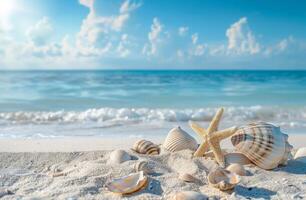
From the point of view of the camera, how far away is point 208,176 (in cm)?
305

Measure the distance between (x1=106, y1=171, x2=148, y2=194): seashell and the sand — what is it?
0.15ft

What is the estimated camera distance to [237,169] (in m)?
3.29

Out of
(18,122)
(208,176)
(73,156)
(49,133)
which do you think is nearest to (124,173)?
(208,176)

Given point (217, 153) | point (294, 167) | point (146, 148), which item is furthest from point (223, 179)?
point (146, 148)

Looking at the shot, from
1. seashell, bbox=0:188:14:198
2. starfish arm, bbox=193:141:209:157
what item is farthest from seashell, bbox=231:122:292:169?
seashell, bbox=0:188:14:198

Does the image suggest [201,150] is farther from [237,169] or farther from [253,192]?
[253,192]

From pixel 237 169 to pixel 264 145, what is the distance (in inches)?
14.3

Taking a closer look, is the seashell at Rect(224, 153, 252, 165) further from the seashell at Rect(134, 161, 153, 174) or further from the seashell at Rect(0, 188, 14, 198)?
the seashell at Rect(0, 188, 14, 198)

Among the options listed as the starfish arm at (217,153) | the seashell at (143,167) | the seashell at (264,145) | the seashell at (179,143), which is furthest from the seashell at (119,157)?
the seashell at (264,145)

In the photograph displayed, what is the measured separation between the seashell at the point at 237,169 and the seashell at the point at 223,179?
0.20 metres

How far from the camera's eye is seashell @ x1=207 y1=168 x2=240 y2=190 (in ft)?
9.48

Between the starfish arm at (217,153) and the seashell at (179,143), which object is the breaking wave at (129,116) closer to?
the seashell at (179,143)

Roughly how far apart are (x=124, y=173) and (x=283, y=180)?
1.45 meters

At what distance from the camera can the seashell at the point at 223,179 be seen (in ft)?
9.48
